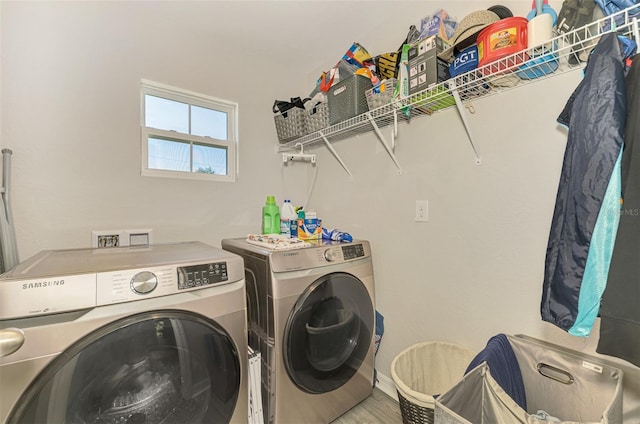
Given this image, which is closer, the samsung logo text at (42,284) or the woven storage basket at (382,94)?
the samsung logo text at (42,284)

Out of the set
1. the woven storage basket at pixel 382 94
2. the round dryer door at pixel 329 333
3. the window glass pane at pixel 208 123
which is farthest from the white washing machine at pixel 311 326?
the window glass pane at pixel 208 123

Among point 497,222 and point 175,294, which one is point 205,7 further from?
point 497,222

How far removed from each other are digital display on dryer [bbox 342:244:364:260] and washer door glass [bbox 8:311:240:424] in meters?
0.74

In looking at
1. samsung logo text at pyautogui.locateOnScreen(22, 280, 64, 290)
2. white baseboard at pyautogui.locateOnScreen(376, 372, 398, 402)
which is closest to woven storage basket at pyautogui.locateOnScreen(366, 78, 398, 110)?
samsung logo text at pyautogui.locateOnScreen(22, 280, 64, 290)

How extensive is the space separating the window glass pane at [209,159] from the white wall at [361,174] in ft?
0.48

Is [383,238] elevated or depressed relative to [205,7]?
depressed

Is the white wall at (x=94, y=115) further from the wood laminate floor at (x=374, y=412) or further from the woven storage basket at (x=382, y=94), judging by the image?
the wood laminate floor at (x=374, y=412)

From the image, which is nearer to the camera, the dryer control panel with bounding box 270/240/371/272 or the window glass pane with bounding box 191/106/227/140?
the dryer control panel with bounding box 270/240/371/272

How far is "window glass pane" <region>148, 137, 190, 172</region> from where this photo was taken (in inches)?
72.9

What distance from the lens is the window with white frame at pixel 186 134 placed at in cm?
184

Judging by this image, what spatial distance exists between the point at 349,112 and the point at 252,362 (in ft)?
4.74

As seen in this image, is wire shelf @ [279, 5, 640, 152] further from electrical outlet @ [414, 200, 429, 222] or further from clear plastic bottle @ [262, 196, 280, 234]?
clear plastic bottle @ [262, 196, 280, 234]

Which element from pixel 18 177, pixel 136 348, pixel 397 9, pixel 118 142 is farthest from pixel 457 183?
pixel 18 177

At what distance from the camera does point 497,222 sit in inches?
52.4
